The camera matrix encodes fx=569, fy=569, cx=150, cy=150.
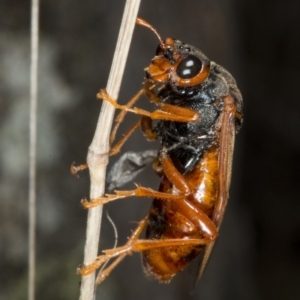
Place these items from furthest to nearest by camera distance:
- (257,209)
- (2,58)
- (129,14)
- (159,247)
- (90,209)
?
(257,209), (2,58), (159,247), (90,209), (129,14)

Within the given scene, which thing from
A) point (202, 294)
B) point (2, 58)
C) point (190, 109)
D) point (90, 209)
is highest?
point (2, 58)

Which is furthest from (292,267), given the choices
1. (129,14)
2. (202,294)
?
(129,14)

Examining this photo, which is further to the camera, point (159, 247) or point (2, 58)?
point (2, 58)

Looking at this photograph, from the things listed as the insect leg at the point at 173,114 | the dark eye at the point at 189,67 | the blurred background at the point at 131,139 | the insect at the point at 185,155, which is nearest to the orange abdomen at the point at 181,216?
the insect at the point at 185,155

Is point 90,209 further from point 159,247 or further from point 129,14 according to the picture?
point 129,14

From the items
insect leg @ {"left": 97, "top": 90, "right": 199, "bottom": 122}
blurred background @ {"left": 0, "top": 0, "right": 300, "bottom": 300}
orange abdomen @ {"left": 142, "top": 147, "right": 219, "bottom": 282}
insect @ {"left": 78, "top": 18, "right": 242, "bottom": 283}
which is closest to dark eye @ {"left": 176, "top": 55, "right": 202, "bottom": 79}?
insect @ {"left": 78, "top": 18, "right": 242, "bottom": 283}

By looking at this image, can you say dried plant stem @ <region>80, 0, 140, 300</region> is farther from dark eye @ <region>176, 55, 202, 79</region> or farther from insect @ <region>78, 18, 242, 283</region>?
dark eye @ <region>176, 55, 202, 79</region>
